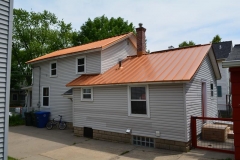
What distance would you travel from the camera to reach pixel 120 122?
991 cm

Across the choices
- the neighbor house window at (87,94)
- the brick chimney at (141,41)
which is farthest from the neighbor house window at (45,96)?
the brick chimney at (141,41)

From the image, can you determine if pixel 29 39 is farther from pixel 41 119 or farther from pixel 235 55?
pixel 235 55

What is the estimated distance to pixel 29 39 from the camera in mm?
35906

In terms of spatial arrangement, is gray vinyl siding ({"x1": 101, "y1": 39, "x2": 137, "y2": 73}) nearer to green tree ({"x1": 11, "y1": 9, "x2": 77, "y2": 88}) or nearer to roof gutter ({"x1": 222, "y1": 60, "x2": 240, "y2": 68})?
roof gutter ({"x1": 222, "y1": 60, "x2": 240, "y2": 68})

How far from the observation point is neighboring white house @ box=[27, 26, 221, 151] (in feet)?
27.3

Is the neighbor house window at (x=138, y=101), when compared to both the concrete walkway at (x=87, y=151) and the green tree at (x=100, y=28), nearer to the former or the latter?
the concrete walkway at (x=87, y=151)

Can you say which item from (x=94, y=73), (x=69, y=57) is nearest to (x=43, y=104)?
(x=69, y=57)

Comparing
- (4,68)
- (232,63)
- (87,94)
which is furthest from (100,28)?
(4,68)

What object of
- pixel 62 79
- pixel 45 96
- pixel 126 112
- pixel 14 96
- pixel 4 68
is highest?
pixel 62 79

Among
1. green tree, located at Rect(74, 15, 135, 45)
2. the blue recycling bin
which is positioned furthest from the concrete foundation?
green tree, located at Rect(74, 15, 135, 45)

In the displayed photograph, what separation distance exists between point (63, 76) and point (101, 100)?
5.90 m

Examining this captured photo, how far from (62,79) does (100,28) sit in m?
19.9

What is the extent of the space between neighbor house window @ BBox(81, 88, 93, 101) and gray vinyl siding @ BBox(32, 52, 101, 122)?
5.73 ft

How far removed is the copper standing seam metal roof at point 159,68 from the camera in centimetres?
856
